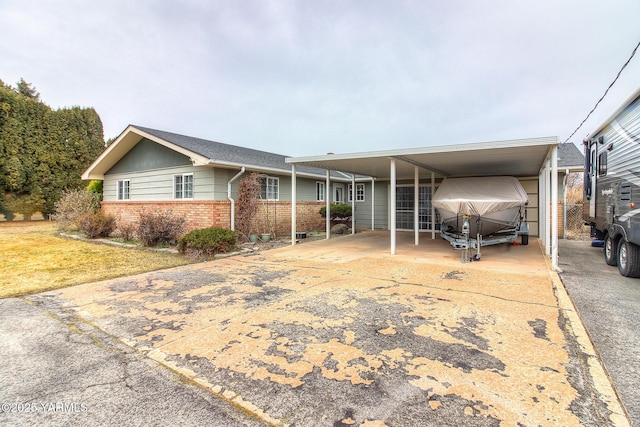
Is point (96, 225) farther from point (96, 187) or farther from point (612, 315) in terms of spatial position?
point (612, 315)

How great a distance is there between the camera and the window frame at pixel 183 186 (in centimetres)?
1158

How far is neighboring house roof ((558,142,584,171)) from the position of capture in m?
11.9

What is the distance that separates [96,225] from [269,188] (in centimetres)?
672

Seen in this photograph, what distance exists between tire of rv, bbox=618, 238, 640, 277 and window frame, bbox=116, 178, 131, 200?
55.1 ft

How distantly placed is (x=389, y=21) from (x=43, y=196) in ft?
73.2

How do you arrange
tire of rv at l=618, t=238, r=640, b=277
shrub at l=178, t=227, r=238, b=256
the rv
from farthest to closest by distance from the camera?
shrub at l=178, t=227, r=238, b=256 < tire of rv at l=618, t=238, r=640, b=277 < the rv

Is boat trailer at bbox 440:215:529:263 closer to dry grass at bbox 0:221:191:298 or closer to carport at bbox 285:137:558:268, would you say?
carport at bbox 285:137:558:268

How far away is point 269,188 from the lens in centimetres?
1311

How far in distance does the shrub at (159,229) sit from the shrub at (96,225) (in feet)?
10.5

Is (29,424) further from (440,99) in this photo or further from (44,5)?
(440,99)

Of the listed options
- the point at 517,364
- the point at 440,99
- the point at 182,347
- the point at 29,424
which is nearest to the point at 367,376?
the point at 517,364

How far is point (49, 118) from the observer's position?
66.5ft

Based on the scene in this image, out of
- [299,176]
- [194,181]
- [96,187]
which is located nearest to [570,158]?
[299,176]

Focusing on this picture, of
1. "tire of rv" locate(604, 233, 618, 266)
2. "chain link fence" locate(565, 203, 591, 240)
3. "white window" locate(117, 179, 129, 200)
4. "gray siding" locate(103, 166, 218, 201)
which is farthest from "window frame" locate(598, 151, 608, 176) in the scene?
"white window" locate(117, 179, 129, 200)
